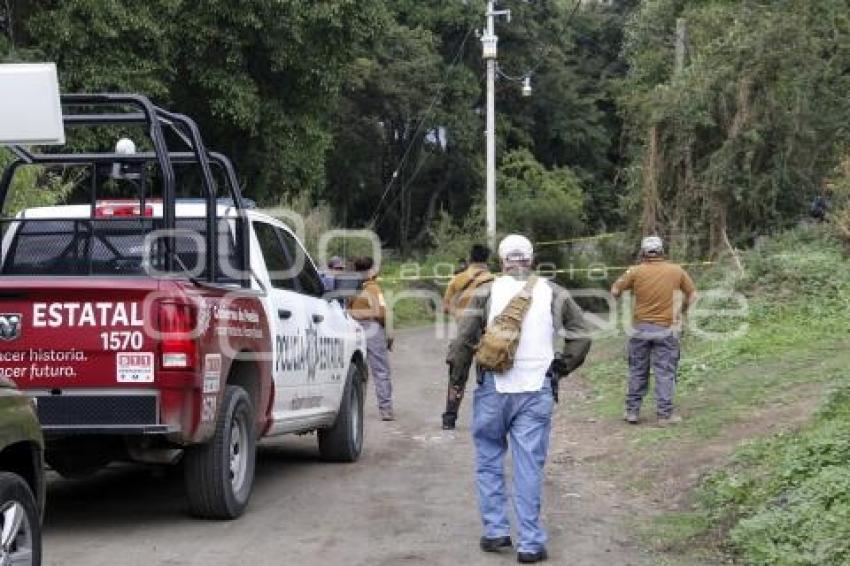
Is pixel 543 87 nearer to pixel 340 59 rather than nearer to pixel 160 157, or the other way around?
pixel 340 59

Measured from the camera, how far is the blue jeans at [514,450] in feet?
21.9

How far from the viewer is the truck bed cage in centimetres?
743

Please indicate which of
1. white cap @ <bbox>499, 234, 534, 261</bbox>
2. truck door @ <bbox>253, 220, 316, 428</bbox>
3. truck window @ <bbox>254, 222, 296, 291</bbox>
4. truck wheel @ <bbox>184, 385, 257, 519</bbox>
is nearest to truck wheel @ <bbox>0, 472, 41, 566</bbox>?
truck wheel @ <bbox>184, 385, 257, 519</bbox>

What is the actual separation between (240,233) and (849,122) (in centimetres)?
1692

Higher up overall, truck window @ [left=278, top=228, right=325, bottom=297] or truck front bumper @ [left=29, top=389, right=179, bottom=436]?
truck window @ [left=278, top=228, right=325, bottom=297]

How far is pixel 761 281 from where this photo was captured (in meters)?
16.8

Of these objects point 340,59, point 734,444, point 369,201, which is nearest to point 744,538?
point 734,444

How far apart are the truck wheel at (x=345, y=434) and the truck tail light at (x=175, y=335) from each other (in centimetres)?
356

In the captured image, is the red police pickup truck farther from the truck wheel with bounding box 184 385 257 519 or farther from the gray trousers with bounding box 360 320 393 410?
the gray trousers with bounding box 360 320 393 410

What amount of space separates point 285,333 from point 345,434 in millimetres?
1898

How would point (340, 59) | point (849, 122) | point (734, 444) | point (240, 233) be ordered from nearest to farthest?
1. point (240, 233)
2. point (734, 444)
3. point (849, 122)
4. point (340, 59)

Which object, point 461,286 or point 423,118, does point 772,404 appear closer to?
point 461,286

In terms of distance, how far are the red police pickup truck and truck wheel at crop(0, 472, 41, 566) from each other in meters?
1.53

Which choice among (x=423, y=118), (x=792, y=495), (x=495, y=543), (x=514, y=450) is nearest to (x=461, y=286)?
(x=514, y=450)
